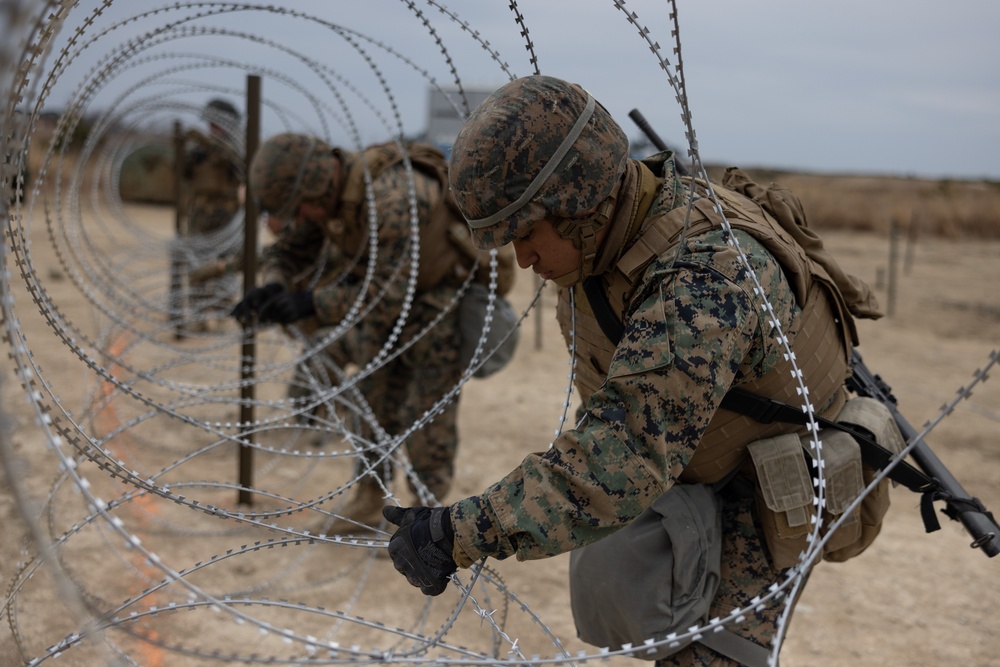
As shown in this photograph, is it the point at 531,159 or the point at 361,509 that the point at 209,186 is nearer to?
the point at 361,509

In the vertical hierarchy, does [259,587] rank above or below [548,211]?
below

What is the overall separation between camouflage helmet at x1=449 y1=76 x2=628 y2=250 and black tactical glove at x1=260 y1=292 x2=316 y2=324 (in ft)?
8.62

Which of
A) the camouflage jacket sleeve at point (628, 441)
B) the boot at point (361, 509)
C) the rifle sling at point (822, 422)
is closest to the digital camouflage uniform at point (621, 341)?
the camouflage jacket sleeve at point (628, 441)

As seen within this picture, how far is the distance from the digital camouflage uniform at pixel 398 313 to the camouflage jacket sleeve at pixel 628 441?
2401 millimetres

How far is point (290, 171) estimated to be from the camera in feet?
14.3

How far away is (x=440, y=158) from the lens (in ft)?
15.5

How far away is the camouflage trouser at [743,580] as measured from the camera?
2.45 meters

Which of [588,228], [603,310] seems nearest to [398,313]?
[603,310]

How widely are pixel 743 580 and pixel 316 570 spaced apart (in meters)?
2.63

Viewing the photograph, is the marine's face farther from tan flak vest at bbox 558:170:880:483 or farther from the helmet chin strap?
tan flak vest at bbox 558:170:880:483

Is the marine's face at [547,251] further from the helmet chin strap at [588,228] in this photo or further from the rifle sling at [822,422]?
the rifle sling at [822,422]

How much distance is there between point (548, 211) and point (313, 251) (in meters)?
3.48

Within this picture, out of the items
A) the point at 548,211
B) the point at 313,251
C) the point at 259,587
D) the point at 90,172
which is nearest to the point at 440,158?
the point at 313,251

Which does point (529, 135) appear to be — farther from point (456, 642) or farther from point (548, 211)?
point (456, 642)
